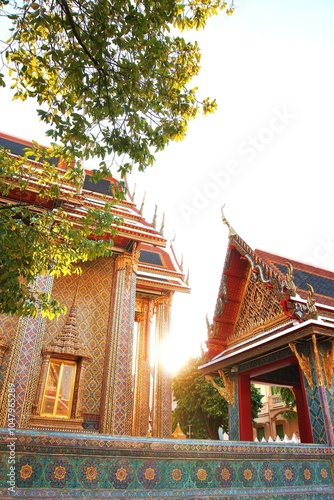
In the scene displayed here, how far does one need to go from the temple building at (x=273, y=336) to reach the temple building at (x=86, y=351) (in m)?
2.24

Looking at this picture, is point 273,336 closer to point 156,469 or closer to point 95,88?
point 156,469

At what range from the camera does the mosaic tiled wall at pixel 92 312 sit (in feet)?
26.8

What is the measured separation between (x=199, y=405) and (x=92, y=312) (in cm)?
1449

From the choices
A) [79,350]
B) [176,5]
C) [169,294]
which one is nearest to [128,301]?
[79,350]

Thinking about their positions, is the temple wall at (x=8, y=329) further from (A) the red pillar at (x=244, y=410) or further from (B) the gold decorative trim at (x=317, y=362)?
(B) the gold decorative trim at (x=317, y=362)

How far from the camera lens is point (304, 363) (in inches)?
225

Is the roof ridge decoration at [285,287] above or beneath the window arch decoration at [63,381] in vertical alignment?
above

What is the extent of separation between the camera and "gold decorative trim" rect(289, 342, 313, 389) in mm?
5613

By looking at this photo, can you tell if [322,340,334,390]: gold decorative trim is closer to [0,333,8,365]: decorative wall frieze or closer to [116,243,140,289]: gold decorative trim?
[116,243,140,289]: gold decorative trim

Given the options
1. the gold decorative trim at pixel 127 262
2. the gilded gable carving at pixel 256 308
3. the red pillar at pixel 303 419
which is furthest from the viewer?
the gold decorative trim at pixel 127 262

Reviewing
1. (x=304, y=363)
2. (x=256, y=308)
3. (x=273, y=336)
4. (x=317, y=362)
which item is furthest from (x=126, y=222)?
(x=317, y=362)

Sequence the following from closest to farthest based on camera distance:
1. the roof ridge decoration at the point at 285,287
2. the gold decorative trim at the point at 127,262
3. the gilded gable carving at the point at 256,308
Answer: the roof ridge decoration at the point at 285,287
the gilded gable carving at the point at 256,308
the gold decorative trim at the point at 127,262

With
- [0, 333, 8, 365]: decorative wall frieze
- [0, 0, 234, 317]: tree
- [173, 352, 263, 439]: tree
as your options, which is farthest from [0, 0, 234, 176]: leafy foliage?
[173, 352, 263, 439]: tree

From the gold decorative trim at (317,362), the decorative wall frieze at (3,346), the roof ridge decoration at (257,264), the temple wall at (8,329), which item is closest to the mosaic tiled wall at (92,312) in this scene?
the temple wall at (8,329)
